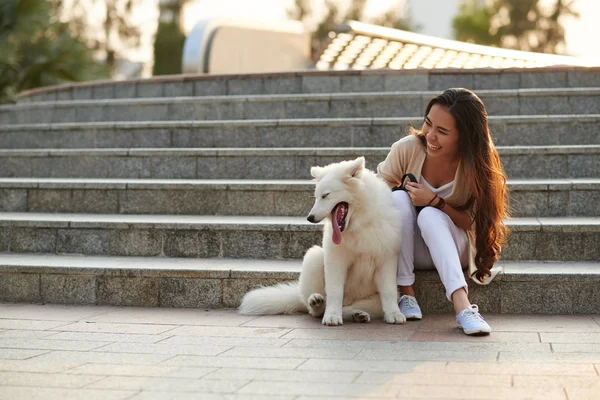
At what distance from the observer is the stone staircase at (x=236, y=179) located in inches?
236

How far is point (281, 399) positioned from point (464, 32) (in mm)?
54653

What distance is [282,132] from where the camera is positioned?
8.65 metres

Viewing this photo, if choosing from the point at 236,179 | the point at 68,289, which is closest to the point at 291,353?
the point at 68,289

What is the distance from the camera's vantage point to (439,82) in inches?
374

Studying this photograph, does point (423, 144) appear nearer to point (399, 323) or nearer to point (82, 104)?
point (399, 323)

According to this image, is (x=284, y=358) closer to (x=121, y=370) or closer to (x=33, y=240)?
(x=121, y=370)

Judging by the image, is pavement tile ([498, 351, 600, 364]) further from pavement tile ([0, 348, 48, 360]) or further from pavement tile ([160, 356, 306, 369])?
pavement tile ([0, 348, 48, 360])

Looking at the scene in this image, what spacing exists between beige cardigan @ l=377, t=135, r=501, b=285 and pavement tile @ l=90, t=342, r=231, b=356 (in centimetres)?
173

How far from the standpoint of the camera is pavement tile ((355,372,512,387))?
3746mm

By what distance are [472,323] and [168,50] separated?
48.7 feet

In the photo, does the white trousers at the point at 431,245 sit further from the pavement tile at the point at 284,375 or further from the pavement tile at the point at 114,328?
the pavement tile at the point at 114,328

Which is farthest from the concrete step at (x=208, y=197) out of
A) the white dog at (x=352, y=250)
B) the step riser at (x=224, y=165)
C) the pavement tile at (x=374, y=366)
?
the pavement tile at (x=374, y=366)

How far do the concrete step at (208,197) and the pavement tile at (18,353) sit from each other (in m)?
2.90

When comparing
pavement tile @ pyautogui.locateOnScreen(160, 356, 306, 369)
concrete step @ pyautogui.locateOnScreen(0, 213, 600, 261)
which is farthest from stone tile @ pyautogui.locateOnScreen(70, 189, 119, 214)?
pavement tile @ pyautogui.locateOnScreen(160, 356, 306, 369)
